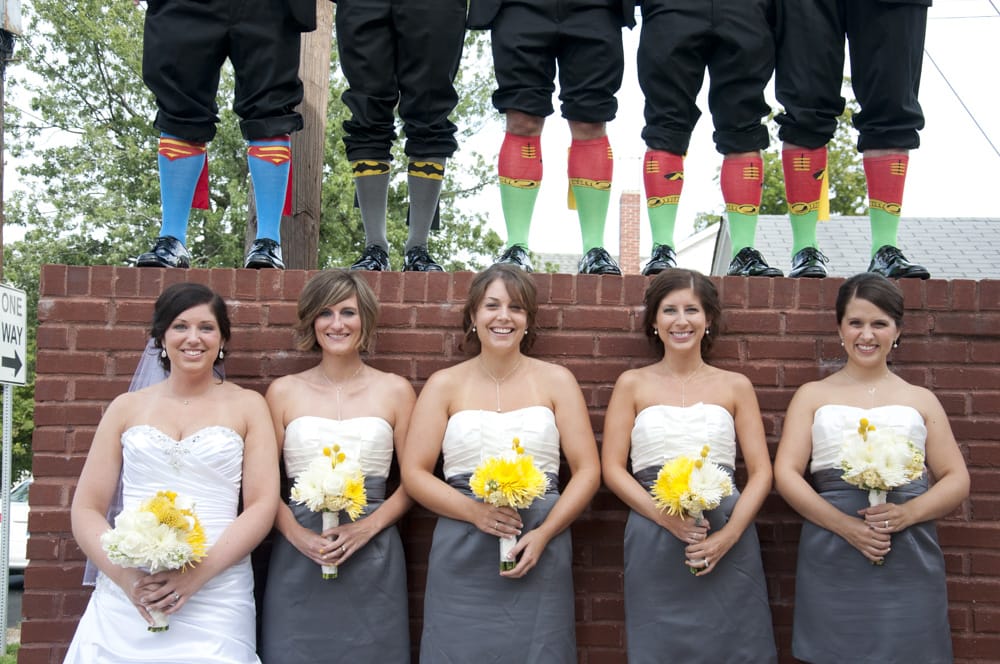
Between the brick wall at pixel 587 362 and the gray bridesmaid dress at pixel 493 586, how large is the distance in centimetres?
61

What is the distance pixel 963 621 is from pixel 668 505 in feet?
6.01

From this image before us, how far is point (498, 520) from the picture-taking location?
12.3 ft

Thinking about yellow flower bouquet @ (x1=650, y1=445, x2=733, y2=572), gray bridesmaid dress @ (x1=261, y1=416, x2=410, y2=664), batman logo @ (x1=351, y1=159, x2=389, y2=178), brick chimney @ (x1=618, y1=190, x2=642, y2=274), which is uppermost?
brick chimney @ (x1=618, y1=190, x2=642, y2=274)

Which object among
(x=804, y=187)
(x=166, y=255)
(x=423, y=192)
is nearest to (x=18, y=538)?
(x=166, y=255)

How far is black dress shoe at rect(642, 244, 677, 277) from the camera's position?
15.9 ft

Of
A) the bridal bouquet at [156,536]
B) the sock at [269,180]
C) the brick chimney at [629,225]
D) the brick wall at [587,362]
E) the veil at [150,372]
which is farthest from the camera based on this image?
the brick chimney at [629,225]

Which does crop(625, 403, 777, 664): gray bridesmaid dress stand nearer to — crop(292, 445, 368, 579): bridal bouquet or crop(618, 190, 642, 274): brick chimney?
crop(292, 445, 368, 579): bridal bouquet

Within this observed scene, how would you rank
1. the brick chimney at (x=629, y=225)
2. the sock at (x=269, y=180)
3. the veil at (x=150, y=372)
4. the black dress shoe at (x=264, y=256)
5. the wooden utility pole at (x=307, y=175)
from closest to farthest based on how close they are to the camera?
the veil at (x=150, y=372) → the black dress shoe at (x=264, y=256) → the sock at (x=269, y=180) → the wooden utility pole at (x=307, y=175) → the brick chimney at (x=629, y=225)

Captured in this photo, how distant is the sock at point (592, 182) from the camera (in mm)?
4887

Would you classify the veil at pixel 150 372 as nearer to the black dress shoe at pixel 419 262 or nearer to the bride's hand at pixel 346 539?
the bride's hand at pixel 346 539

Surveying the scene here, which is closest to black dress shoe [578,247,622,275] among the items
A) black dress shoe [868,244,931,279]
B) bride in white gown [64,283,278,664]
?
black dress shoe [868,244,931,279]

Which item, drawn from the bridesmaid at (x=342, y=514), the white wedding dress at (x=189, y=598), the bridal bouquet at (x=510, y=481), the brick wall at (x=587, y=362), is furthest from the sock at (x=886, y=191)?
the white wedding dress at (x=189, y=598)

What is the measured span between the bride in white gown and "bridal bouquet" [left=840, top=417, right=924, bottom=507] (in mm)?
2156

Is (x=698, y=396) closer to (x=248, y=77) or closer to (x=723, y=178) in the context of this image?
(x=723, y=178)
